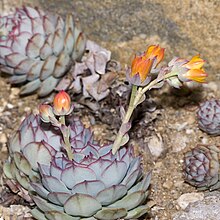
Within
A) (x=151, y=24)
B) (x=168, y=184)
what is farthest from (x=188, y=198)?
(x=151, y=24)

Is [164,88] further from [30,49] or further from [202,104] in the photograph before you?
[30,49]

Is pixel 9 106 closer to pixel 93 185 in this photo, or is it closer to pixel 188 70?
pixel 93 185

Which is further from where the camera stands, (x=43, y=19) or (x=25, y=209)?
(x=43, y=19)

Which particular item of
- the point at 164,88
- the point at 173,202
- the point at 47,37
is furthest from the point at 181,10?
the point at 173,202

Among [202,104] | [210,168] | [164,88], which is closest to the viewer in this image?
[210,168]

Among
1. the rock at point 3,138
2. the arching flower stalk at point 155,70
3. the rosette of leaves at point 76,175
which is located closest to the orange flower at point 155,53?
the arching flower stalk at point 155,70

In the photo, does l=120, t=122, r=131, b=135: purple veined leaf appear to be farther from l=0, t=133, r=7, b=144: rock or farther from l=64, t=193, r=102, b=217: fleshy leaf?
l=0, t=133, r=7, b=144: rock

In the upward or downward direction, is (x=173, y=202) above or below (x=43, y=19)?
below
